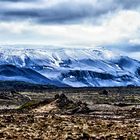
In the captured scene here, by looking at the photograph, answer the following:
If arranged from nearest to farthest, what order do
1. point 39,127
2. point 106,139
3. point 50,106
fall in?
point 106,139, point 39,127, point 50,106

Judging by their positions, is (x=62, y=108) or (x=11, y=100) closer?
(x=62, y=108)

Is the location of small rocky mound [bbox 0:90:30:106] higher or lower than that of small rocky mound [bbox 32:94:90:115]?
lower

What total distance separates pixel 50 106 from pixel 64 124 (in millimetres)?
29411

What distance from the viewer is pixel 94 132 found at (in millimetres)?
32281

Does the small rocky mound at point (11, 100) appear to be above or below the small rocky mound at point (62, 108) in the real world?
below

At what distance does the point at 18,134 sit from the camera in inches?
1218

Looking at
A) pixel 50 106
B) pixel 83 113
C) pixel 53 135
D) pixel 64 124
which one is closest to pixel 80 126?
pixel 64 124

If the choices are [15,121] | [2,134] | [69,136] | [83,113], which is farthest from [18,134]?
[83,113]

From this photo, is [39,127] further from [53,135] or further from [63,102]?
[63,102]

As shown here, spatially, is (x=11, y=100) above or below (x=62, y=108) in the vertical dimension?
below

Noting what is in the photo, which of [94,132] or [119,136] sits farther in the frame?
[94,132]

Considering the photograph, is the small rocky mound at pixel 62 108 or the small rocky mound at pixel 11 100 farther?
the small rocky mound at pixel 11 100

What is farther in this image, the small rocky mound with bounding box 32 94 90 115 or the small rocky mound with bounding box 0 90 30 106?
the small rocky mound with bounding box 0 90 30 106

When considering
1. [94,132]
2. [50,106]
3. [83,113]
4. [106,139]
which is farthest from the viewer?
[50,106]
